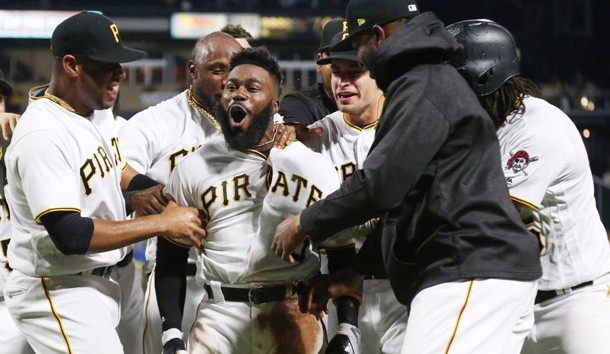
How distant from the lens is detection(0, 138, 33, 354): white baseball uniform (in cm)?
465

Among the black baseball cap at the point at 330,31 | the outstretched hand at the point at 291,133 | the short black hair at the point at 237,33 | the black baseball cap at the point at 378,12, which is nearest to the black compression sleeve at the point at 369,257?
the outstretched hand at the point at 291,133

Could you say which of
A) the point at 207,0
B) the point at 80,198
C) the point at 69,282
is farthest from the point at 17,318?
the point at 207,0

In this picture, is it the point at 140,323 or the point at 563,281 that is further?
the point at 140,323

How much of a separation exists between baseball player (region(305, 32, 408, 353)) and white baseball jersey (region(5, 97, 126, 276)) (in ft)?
3.34

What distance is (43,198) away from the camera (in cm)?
386

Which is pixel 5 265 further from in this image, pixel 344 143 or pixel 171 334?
pixel 344 143

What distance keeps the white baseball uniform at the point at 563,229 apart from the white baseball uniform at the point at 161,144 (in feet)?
5.96

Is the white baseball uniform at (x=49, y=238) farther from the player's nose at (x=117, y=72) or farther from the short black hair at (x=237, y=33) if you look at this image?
the short black hair at (x=237, y=33)

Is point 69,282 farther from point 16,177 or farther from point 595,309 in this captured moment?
point 595,309

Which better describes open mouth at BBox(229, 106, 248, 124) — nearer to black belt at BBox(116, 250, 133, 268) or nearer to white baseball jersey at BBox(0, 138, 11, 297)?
black belt at BBox(116, 250, 133, 268)

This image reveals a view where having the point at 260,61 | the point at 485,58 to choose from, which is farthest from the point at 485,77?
the point at 260,61

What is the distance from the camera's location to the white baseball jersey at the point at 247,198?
4.00 metres

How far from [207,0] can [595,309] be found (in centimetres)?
2708

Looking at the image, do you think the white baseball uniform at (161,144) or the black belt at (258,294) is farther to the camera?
the white baseball uniform at (161,144)
